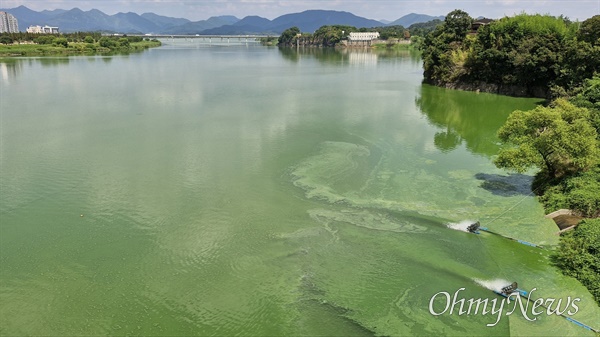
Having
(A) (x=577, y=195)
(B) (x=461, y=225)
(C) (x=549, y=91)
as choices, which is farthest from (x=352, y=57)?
(B) (x=461, y=225)

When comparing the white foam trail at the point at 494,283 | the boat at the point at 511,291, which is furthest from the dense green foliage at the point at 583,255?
the white foam trail at the point at 494,283

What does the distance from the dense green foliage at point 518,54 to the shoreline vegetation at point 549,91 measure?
0.21 feet

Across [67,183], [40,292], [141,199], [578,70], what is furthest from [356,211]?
[578,70]

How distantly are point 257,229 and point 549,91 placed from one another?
26942mm

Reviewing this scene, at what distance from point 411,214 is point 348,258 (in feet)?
9.78

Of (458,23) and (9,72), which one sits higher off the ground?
(458,23)

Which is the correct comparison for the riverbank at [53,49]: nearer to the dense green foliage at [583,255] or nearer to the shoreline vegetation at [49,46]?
the shoreline vegetation at [49,46]

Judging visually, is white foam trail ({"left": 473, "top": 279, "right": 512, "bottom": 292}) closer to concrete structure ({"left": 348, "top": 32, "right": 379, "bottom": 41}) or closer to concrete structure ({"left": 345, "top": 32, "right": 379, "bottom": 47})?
concrete structure ({"left": 345, "top": 32, "right": 379, "bottom": 47})

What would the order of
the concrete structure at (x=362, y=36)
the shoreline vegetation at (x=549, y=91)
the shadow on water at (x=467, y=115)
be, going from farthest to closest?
1. the concrete structure at (x=362, y=36)
2. the shadow on water at (x=467, y=115)
3. the shoreline vegetation at (x=549, y=91)

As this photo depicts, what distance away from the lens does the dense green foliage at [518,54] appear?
2525cm

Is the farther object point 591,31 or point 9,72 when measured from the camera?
point 9,72

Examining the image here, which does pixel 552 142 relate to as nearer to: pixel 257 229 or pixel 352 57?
pixel 257 229

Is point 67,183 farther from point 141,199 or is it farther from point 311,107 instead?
point 311,107

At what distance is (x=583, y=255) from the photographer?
8562mm
